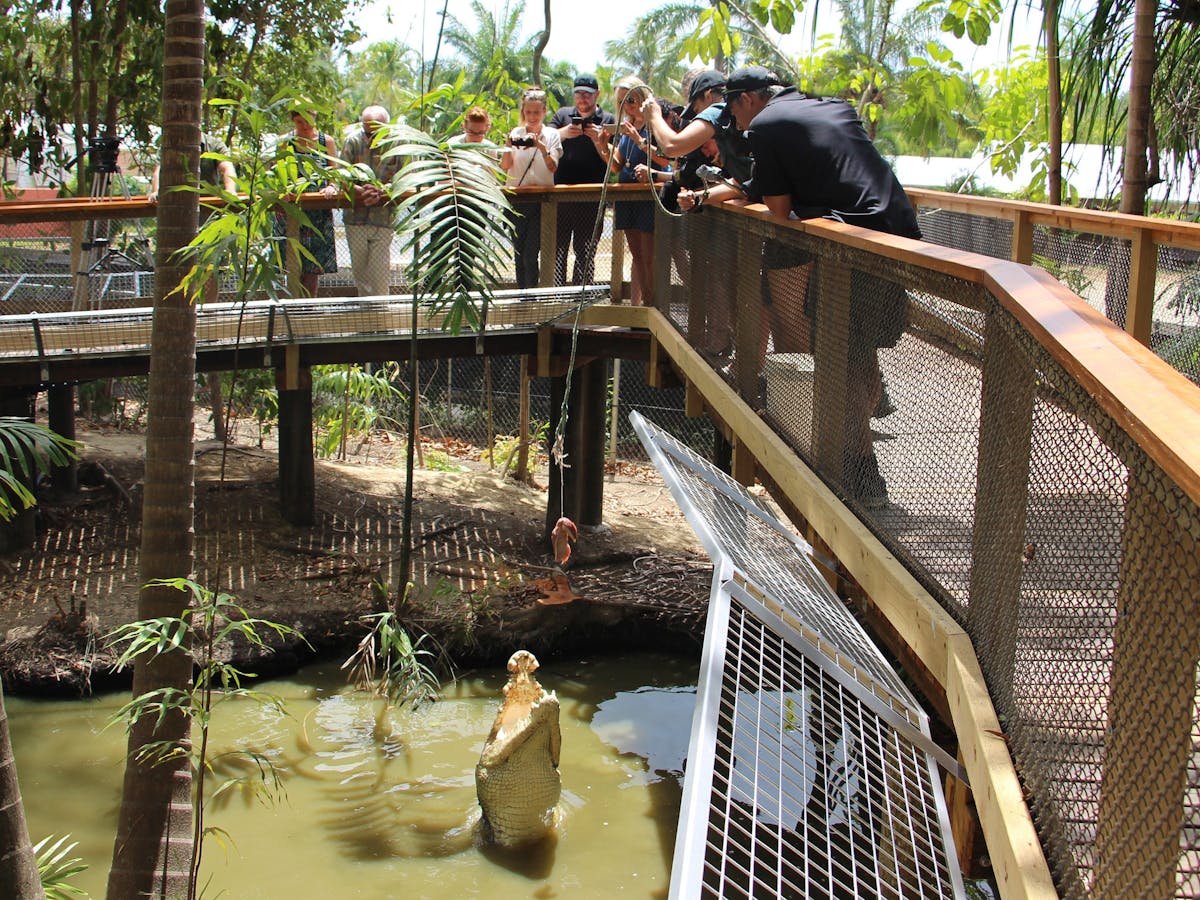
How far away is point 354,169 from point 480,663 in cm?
521

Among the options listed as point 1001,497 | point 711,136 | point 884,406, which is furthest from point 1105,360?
point 711,136

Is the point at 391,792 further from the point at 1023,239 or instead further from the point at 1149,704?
the point at 1149,704

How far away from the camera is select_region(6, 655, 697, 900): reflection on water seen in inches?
271

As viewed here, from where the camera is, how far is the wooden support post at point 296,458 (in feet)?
35.1

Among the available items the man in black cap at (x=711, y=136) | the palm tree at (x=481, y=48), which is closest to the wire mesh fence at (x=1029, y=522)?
the man in black cap at (x=711, y=136)

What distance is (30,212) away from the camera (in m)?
8.33

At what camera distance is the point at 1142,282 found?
3879mm

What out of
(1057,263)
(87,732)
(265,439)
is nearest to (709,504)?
(1057,263)

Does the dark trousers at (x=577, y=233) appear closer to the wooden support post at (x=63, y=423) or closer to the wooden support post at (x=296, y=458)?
the wooden support post at (x=296, y=458)

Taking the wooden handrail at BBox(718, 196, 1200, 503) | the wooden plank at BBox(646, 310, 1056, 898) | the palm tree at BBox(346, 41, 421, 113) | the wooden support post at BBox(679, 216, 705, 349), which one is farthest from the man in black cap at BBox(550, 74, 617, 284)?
the palm tree at BBox(346, 41, 421, 113)

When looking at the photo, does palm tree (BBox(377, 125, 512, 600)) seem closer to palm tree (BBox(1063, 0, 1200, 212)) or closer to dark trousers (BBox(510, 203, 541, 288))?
dark trousers (BBox(510, 203, 541, 288))

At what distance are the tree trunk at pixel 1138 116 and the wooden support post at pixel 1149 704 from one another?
4.35 metres

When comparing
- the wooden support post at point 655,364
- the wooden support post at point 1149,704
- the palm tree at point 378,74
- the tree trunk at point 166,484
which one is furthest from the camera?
the palm tree at point 378,74

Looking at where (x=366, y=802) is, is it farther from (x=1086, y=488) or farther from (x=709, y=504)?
(x=1086, y=488)
